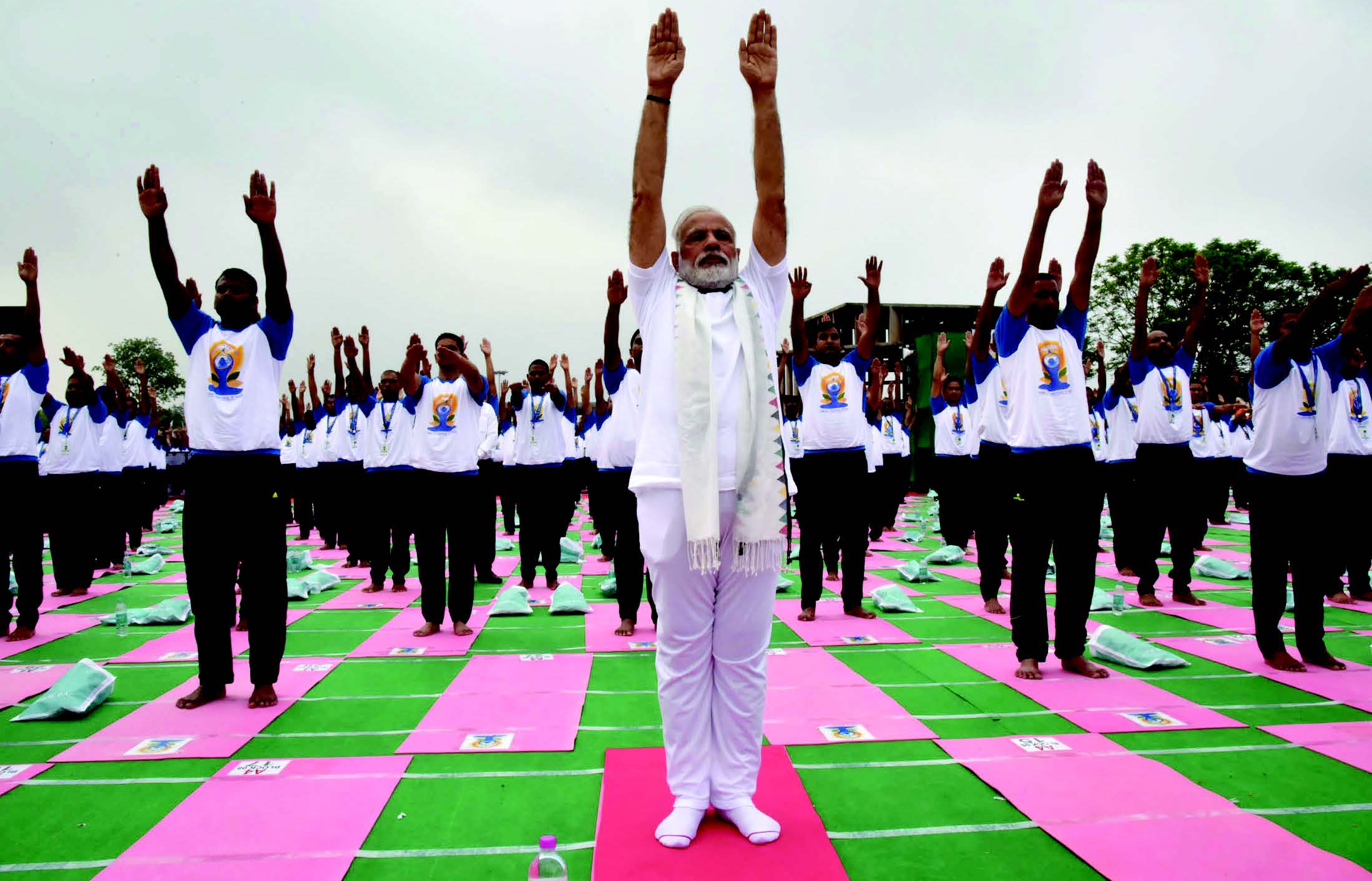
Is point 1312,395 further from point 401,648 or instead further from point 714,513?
point 401,648

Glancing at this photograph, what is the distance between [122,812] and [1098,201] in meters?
5.79

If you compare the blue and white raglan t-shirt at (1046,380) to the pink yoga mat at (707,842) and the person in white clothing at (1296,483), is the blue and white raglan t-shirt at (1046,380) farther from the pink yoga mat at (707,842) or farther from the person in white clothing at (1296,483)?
the pink yoga mat at (707,842)

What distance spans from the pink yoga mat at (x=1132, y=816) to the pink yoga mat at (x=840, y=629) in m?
2.18

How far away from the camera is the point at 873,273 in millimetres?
5984

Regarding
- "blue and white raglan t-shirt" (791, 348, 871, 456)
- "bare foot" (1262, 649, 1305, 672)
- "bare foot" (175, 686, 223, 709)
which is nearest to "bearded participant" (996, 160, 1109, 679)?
"bare foot" (1262, 649, 1305, 672)

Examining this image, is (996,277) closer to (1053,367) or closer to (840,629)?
(1053,367)

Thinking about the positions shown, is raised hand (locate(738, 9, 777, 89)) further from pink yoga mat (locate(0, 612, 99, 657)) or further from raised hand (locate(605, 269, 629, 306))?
pink yoga mat (locate(0, 612, 99, 657))

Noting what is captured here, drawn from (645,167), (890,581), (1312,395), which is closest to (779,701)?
(645,167)

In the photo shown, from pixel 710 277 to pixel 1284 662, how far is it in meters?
4.73

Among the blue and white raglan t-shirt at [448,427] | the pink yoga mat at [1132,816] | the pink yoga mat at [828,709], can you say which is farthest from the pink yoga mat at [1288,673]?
the blue and white raglan t-shirt at [448,427]

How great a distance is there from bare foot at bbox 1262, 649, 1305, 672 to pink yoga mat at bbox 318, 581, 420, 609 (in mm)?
7092

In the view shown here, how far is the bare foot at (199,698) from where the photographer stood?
442 centimetres

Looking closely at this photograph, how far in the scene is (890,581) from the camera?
9.00 m

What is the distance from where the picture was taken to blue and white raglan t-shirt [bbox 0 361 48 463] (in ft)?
20.2
